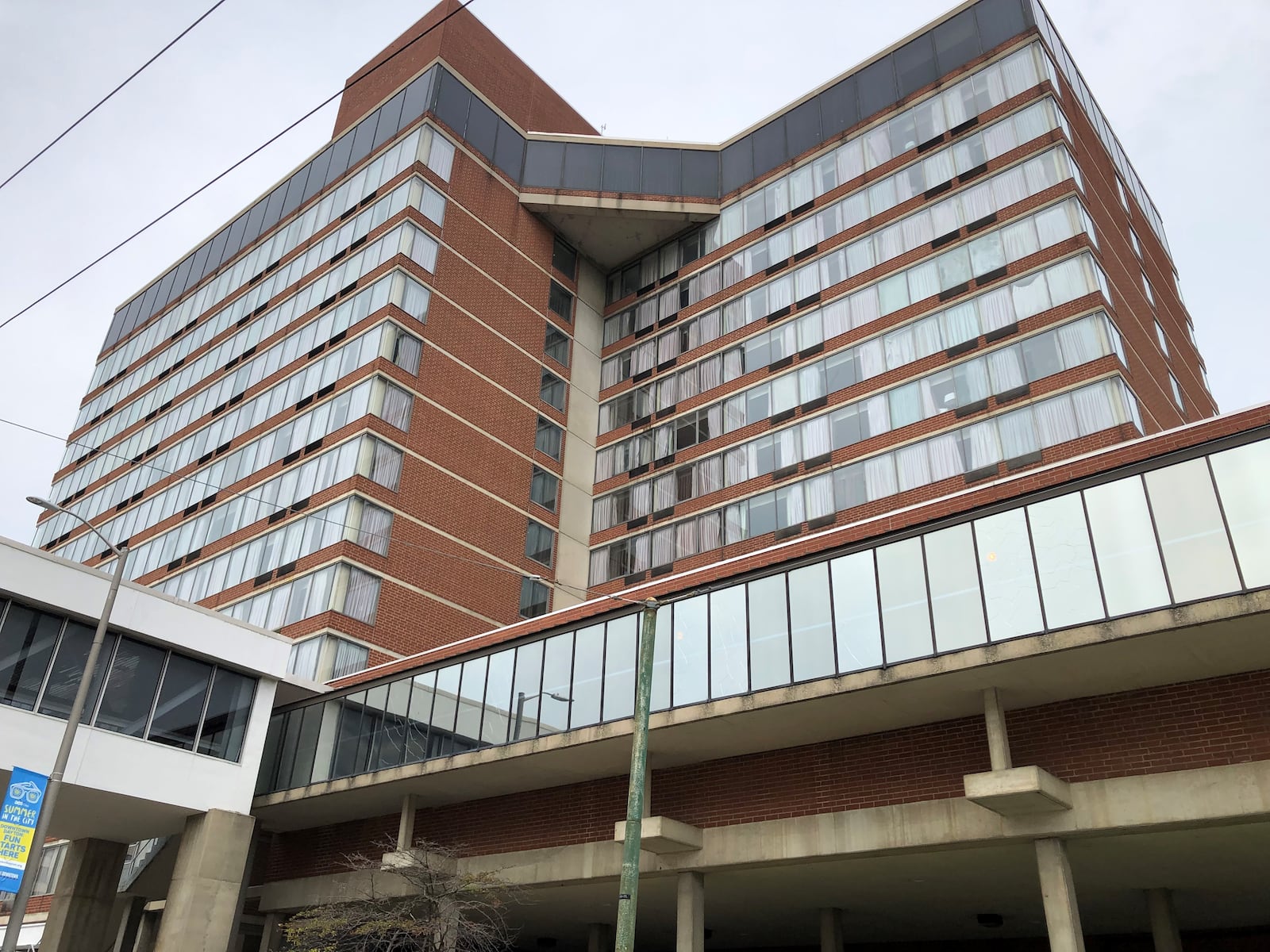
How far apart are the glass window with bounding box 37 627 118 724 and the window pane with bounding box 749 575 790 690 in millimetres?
14758

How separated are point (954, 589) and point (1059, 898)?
5.32 m

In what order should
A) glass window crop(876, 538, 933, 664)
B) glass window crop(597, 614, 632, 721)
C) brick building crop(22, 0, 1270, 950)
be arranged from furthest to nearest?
glass window crop(597, 614, 632, 721) → glass window crop(876, 538, 933, 664) → brick building crop(22, 0, 1270, 950)

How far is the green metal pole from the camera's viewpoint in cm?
1383

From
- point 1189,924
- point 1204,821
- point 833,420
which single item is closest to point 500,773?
point 1204,821

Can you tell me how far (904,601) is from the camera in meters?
19.4

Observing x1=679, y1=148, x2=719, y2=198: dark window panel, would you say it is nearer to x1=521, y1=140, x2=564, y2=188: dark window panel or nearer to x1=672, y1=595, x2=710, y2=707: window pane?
x1=521, y1=140, x2=564, y2=188: dark window panel

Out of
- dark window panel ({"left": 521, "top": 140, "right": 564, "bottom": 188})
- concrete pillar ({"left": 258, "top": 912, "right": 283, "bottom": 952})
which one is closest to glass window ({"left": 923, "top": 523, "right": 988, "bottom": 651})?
concrete pillar ({"left": 258, "top": 912, "right": 283, "bottom": 952})

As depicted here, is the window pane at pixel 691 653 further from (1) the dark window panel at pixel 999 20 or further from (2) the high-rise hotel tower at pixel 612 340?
(1) the dark window panel at pixel 999 20

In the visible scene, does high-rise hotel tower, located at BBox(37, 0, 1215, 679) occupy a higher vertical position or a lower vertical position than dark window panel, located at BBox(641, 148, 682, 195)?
lower

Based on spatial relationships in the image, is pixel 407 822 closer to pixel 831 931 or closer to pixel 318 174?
pixel 831 931

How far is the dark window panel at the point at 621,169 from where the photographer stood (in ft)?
172

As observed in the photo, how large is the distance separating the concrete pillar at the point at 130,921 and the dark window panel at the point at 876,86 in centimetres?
4185

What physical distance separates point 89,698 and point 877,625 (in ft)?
59.9

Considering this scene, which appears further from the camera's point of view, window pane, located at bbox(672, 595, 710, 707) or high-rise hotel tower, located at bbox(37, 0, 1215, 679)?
high-rise hotel tower, located at bbox(37, 0, 1215, 679)
